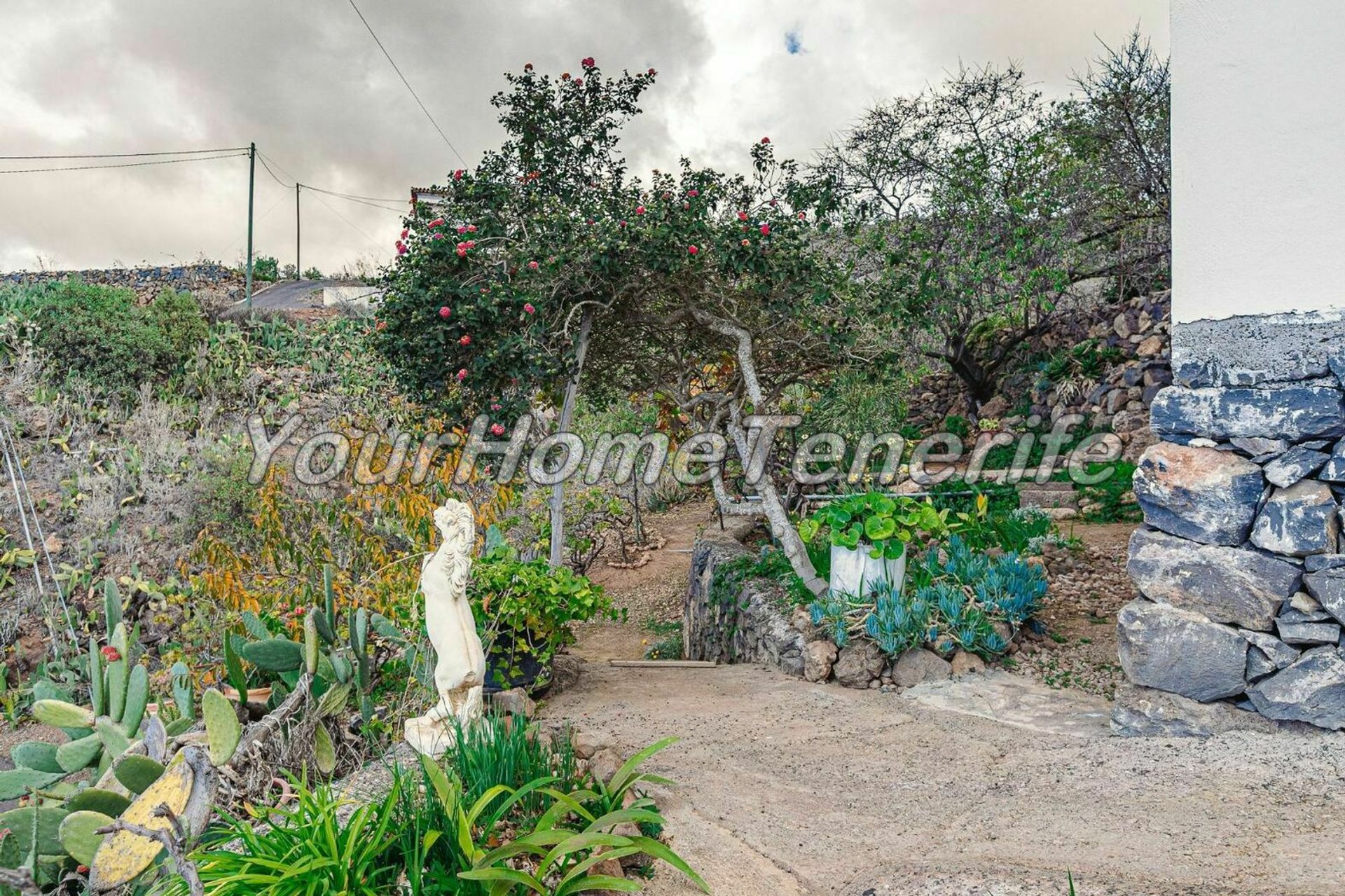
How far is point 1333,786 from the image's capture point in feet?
8.89

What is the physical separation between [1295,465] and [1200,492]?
30cm

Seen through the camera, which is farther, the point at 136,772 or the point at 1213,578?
the point at 1213,578

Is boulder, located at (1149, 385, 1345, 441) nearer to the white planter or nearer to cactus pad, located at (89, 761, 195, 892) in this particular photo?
the white planter

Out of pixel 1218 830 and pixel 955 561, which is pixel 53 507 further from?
pixel 1218 830

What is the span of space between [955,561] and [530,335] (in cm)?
271

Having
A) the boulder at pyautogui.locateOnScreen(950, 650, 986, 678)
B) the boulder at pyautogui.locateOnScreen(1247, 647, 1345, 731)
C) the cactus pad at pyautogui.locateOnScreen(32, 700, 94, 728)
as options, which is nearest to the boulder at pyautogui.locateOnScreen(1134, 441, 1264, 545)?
the boulder at pyautogui.locateOnScreen(1247, 647, 1345, 731)

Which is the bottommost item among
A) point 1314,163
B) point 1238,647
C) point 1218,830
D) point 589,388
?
point 1218,830

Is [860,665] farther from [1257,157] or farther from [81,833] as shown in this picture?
[81,833]

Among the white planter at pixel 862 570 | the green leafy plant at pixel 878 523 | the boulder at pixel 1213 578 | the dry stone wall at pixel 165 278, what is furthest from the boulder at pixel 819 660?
the dry stone wall at pixel 165 278

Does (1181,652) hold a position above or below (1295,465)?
below

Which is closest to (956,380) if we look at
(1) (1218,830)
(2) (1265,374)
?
(2) (1265,374)

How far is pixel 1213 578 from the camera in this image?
3.13 m

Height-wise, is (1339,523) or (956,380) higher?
(956,380)

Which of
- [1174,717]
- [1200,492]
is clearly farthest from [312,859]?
[1200,492]
